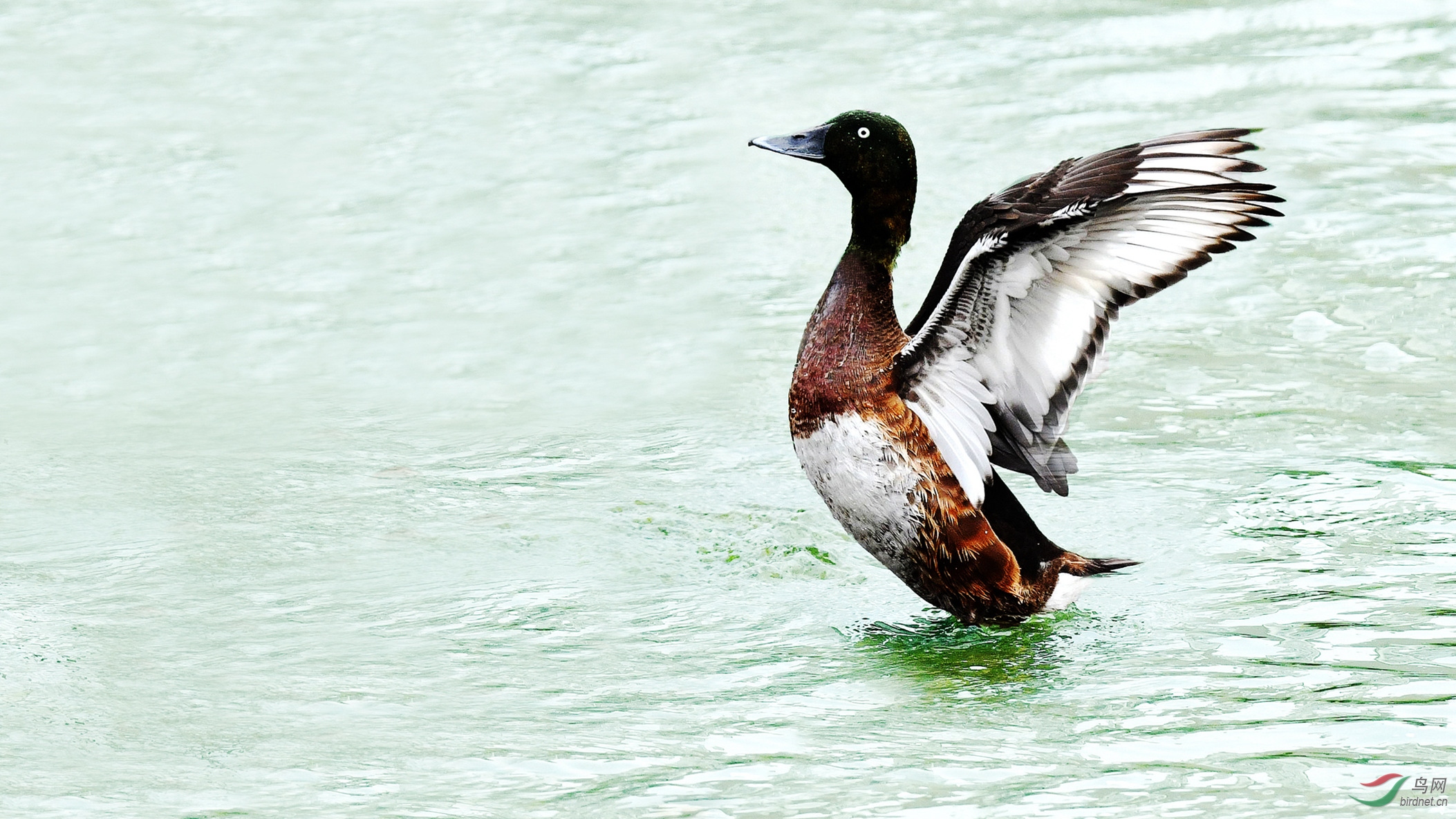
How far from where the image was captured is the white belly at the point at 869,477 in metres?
5.41

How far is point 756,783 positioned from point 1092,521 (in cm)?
254

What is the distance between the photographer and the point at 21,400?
8.75 meters

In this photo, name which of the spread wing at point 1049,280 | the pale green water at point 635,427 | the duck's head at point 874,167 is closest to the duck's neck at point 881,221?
the duck's head at point 874,167

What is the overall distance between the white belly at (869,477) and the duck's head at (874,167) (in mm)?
705

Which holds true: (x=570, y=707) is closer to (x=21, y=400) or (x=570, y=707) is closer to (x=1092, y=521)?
(x=1092, y=521)

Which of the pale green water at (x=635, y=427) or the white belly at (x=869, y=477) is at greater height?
the white belly at (x=869, y=477)

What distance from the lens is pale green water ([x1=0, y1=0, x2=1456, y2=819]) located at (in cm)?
479

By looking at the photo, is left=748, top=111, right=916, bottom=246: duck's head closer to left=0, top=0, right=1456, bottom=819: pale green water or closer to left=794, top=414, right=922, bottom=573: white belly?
left=794, top=414, right=922, bottom=573: white belly

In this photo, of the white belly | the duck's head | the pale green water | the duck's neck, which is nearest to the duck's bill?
the duck's head

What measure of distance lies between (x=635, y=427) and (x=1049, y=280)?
3.10m

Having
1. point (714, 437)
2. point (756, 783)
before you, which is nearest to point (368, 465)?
point (714, 437)

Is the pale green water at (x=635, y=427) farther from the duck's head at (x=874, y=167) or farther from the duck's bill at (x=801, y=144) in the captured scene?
the duck's bill at (x=801, y=144)

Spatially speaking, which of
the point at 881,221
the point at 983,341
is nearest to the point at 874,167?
the point at 881,221

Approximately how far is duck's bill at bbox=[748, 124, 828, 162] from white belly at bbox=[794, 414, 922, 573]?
91cm
